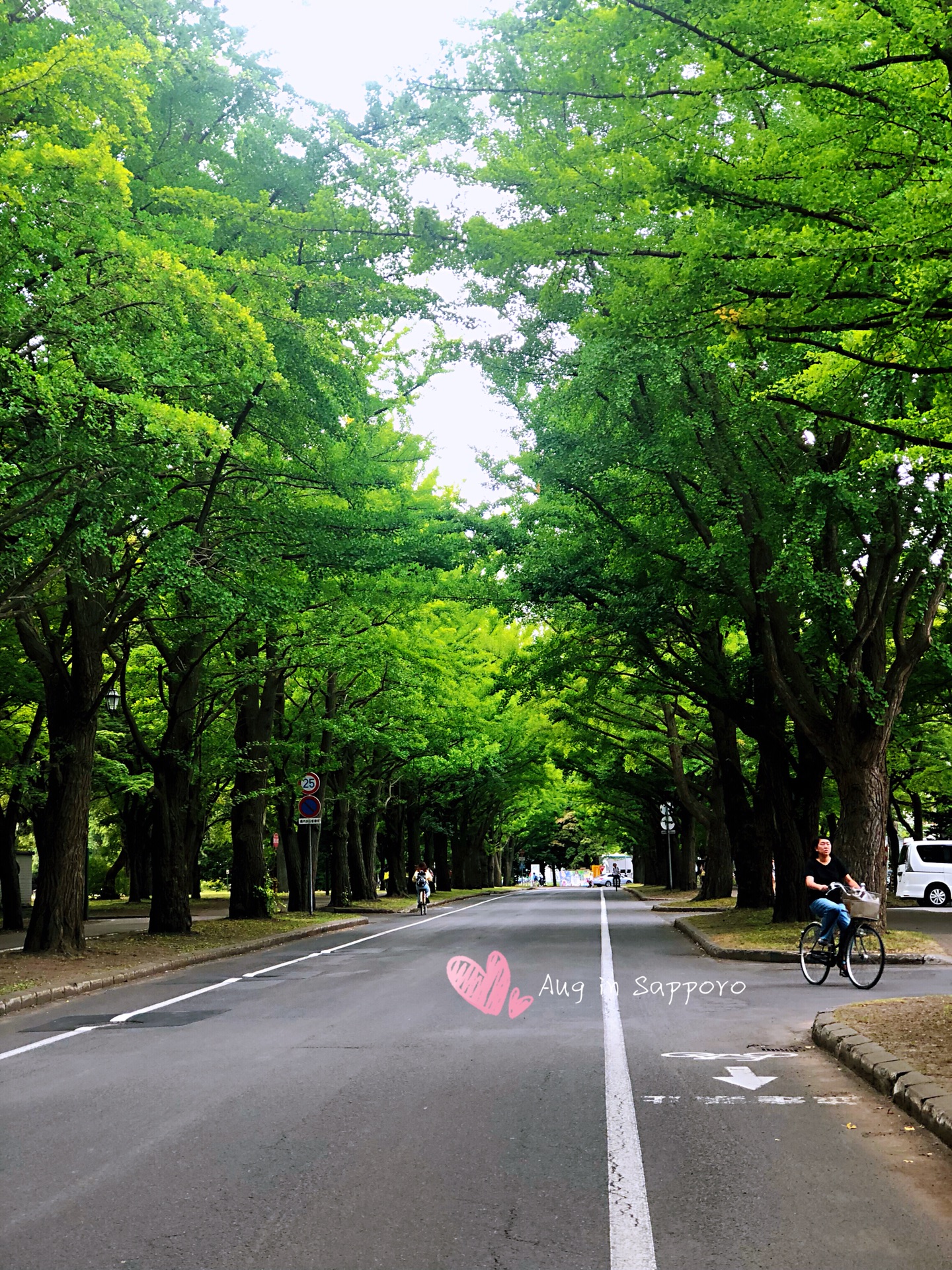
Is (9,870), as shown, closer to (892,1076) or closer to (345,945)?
(345,945)

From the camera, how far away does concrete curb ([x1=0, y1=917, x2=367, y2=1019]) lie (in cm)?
1251

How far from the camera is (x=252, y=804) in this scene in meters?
26.7

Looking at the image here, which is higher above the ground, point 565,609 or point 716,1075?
point 565,609

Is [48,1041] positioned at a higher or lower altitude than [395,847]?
lower

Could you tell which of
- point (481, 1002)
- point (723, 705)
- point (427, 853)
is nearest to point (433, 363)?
point (723, 705)

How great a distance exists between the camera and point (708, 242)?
7996 mm

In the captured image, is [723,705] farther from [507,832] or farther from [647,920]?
[507,832]

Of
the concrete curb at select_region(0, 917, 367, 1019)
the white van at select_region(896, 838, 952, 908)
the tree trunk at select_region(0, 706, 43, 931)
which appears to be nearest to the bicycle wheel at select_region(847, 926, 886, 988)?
the concrete curb at select_region(0, 917, 367, 1019)

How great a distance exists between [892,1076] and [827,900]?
6.13 metres

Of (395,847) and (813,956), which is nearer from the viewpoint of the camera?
(813,956)

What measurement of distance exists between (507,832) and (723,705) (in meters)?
73.0

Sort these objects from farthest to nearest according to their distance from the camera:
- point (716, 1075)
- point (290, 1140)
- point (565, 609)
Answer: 1. point (565, 609)
2. point (716, 1075)
3. point (290, 1140)

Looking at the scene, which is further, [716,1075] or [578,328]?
[578,328]

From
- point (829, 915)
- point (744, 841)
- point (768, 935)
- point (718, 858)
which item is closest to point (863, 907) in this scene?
point (829, 915)
